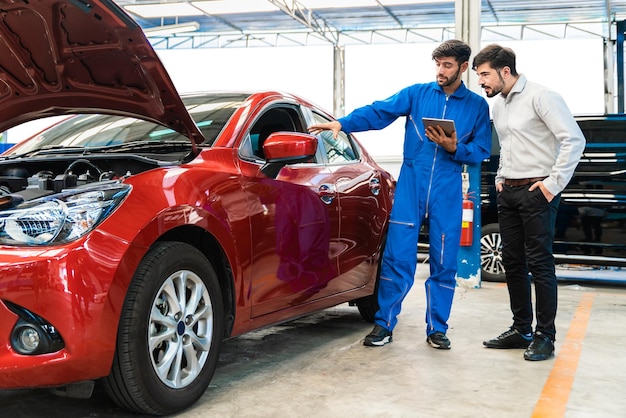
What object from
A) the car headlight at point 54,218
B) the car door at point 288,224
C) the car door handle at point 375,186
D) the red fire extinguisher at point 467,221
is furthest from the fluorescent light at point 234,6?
the car headlight at point 54,218

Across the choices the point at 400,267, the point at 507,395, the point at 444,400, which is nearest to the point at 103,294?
the point at 444,400

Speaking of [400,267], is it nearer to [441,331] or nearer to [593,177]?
[441,331]

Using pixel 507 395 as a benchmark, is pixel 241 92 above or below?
above

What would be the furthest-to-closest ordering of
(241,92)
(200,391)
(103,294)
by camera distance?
(241,92)
(200,391)
(103,294)

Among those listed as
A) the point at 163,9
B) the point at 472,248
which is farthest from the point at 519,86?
the point at 163,9

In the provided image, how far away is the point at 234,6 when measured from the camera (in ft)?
52.8

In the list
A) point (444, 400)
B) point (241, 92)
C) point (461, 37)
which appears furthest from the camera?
point (461, 37)

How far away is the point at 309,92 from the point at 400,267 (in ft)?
48.1

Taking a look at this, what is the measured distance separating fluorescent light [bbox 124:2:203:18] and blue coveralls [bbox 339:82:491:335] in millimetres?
12675

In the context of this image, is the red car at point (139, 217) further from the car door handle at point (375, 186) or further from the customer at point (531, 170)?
the customer at point (531, 170)

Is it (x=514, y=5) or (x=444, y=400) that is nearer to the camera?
(x=444, y=400)

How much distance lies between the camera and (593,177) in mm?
6738

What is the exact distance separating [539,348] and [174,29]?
15.0 meters

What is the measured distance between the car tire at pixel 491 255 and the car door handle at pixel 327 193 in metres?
3.78
